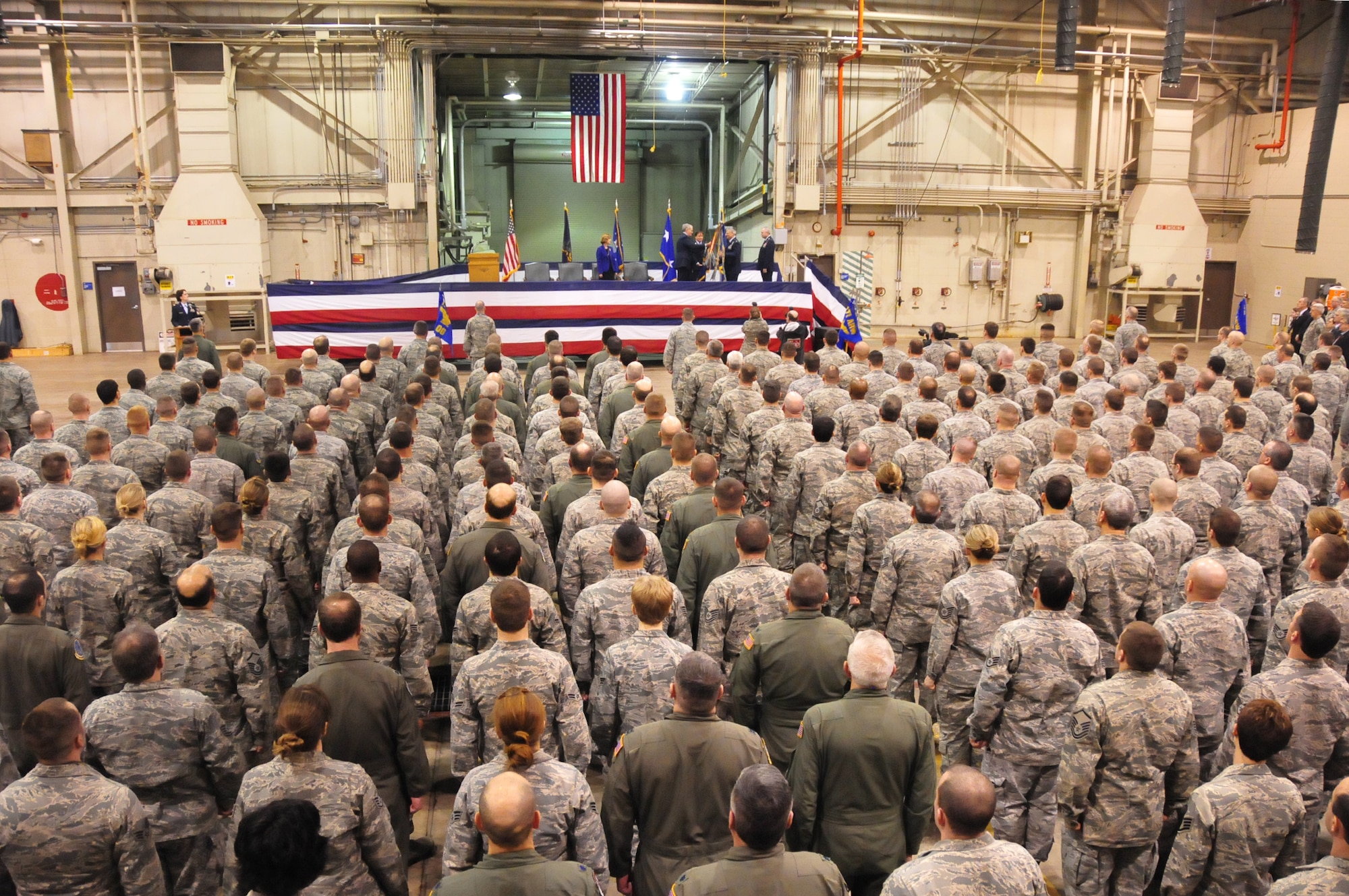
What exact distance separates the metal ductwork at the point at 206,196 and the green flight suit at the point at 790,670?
17585 millimetres

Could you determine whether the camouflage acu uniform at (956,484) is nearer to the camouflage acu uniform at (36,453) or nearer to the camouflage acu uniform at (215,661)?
the camouflage acu uniform at (215,661)

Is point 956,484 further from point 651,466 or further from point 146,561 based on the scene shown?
point 146,561

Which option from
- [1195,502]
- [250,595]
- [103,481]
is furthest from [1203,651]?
[103,481]

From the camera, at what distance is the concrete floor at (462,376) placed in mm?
4746

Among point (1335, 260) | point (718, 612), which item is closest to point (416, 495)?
point (718, 612)

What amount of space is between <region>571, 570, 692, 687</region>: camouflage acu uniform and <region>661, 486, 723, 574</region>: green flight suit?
1.31 m

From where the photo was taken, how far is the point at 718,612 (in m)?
4.70

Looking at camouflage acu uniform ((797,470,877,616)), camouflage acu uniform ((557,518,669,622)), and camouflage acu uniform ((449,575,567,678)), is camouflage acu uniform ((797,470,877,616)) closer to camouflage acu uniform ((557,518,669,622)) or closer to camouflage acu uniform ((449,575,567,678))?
camouflage acu uniform ((557,518,669,622))

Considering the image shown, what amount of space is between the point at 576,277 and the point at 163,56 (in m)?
9.26

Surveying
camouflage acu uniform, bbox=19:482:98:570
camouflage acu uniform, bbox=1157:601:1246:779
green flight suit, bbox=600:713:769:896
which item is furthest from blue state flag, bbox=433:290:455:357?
green flight suit, bbox=600:713:769:896

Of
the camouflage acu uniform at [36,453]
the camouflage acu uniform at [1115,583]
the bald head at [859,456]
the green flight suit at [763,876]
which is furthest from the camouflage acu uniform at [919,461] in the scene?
the camouflage acu uniform at [36,453]

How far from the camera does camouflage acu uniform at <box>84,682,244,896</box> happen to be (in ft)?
12.3

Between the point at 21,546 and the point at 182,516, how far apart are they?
2.83 feet

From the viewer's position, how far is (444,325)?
1545 centimetres
